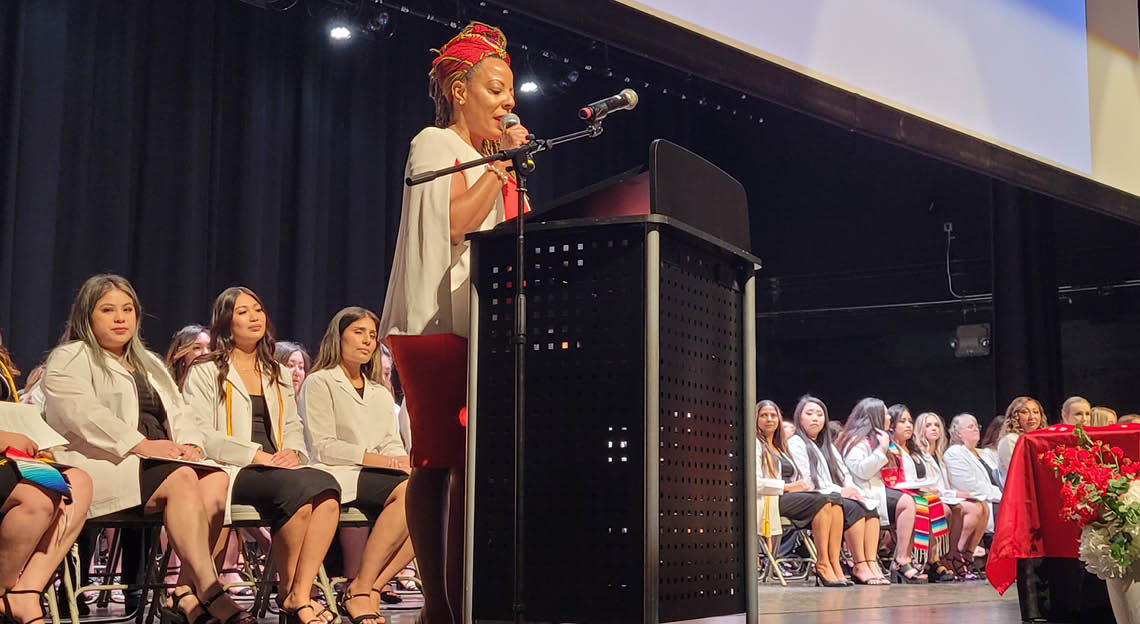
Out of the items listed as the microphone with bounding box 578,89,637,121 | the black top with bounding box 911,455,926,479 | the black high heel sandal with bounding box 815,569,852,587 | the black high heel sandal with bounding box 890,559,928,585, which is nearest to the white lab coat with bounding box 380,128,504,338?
the microphone with bounding box 578,89,637,121

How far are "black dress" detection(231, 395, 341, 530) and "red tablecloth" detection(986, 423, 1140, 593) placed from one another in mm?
2098

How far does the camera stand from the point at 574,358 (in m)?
2.07

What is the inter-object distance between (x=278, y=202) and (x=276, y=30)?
4.12ft

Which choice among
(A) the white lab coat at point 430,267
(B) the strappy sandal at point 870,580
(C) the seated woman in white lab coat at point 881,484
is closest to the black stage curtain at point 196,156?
(C) the seated woman in white lab coat at point 881,484

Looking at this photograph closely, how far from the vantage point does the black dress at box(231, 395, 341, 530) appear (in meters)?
3.20

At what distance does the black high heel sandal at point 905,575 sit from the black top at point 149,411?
532cm

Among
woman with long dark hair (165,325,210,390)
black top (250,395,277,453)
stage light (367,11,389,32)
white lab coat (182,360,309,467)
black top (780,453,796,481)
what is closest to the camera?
white lab coat (182,360,309,467)

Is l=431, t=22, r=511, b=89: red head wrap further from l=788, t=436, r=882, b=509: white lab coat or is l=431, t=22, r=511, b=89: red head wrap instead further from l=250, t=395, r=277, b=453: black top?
l=788, t=436, r=882, b=509: white lab coat

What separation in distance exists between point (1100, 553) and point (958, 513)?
5.48m

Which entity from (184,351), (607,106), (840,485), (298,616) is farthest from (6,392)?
(840,485)

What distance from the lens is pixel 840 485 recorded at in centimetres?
767

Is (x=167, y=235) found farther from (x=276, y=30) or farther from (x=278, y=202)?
(x=276, y=30)

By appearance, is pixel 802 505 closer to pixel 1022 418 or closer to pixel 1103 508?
pixel 1022 418

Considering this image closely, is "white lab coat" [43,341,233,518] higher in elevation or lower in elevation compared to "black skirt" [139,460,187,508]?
higher
